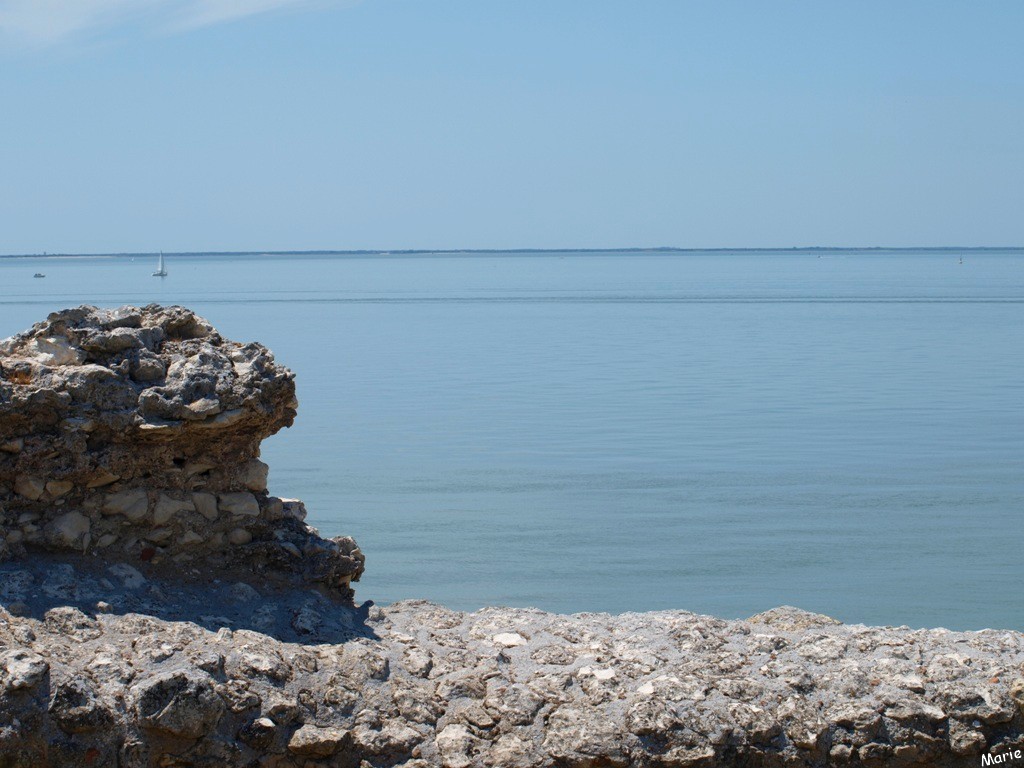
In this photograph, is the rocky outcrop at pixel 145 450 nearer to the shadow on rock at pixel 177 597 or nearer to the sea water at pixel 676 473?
the shadow on rock at pixel 177 597

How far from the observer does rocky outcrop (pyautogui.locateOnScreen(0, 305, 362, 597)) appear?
16.2 feet

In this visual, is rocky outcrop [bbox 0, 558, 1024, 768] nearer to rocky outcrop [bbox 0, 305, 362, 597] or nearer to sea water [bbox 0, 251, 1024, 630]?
rocky outcrop [bbox 0, 305, 362, 597]

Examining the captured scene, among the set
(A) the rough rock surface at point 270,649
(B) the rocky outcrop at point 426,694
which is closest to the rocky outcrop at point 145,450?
(A) the rough rock surface at point 270,649

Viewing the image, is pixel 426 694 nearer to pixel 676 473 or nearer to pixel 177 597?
pixel 177 597

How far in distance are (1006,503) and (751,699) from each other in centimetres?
838

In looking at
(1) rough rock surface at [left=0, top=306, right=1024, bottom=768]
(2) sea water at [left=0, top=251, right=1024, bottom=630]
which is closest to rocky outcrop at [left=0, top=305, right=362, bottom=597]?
(1) rough rock surface at [left=0, top=306, right=1024, bottom=768]

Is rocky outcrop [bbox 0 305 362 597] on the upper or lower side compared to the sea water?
upper

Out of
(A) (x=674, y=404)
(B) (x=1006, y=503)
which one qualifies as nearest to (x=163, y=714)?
(B) (x=1006, y=503)

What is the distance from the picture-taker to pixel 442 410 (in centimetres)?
1920

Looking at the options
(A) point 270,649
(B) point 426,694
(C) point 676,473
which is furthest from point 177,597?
(C) point 676,473

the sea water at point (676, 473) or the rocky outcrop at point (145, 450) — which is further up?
the rocky outcrop at point (145, 450)

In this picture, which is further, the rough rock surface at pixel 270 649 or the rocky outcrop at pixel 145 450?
the rocky outcrop at pixel 145 450

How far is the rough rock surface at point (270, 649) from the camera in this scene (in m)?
4.26

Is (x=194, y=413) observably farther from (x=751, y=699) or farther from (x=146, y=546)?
(x=751, y=699)
